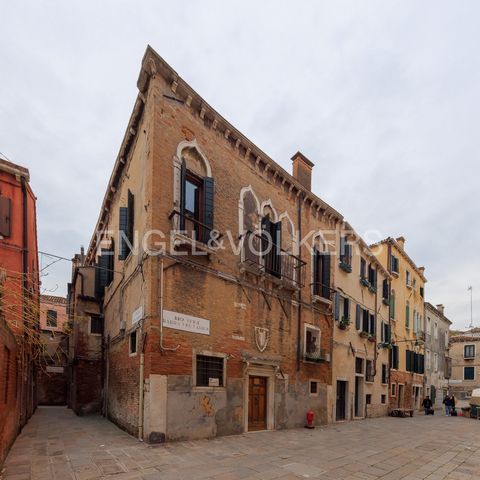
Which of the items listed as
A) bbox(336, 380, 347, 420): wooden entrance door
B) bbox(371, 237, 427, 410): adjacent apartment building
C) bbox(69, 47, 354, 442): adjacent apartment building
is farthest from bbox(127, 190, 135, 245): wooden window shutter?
bbox(371, 237, 427, 410): adjacent apartment building

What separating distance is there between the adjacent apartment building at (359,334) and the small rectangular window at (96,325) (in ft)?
34.2

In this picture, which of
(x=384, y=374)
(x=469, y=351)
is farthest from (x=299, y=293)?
(x=469, y=351)

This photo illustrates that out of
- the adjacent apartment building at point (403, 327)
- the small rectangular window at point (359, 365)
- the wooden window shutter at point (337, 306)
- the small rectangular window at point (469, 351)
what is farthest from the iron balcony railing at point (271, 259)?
the small rectangular window at point (469, 351)

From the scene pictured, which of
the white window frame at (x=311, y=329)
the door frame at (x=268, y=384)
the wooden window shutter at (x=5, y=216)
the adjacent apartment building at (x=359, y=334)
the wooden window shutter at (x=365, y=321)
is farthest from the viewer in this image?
the wooden window shutter at (x=365, y=321)

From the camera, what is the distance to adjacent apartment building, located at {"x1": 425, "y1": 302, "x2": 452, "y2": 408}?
99.8ft

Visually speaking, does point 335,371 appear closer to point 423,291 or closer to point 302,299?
point 302,299

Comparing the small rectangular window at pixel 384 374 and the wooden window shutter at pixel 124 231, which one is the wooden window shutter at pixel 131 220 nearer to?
the wooden window shutter at pixel 124 231

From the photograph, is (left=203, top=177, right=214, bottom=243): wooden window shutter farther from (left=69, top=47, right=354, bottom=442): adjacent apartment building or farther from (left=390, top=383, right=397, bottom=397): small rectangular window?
(left=390, top=383, right=397, bottom=397): small rectangular window

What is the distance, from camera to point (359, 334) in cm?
1869

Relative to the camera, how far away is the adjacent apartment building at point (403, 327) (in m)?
23.7

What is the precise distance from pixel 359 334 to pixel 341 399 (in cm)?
350

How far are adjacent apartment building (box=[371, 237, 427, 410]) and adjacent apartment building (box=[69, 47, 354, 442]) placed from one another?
10937mm

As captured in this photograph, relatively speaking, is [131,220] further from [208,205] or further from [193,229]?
[208,205]

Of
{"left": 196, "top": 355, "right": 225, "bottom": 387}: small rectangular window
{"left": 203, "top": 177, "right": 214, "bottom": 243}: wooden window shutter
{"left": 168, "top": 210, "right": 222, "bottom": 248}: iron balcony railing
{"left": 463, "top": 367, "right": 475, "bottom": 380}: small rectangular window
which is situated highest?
{"left": 203, "top": 177, "right": 214, "bottom": 243}: wooden window shutter
